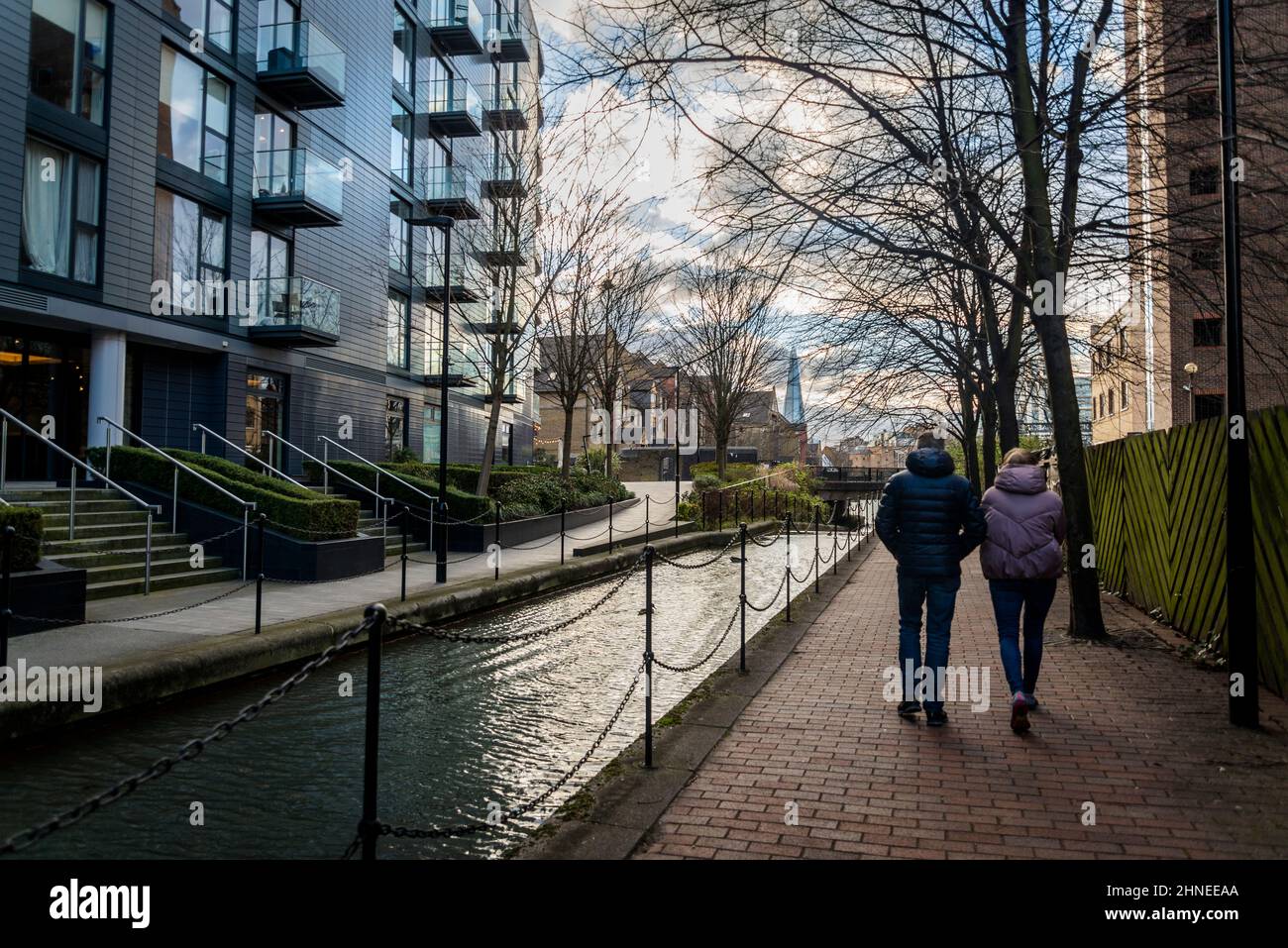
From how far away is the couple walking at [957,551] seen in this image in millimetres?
5742

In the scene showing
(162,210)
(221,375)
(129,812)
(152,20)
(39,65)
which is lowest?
(129,812)

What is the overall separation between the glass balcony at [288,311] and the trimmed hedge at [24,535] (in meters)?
10.8

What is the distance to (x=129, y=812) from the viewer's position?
4.62 metres

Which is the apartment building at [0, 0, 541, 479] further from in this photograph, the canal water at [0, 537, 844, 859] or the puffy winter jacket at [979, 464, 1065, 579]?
the puffy winter jacket at [979, 464, 1065, 579]

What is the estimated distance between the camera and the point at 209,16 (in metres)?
18.0

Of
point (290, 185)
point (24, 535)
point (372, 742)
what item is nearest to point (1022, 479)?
point (372, 742)

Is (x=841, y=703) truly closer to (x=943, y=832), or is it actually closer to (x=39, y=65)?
(x=943, y=832)

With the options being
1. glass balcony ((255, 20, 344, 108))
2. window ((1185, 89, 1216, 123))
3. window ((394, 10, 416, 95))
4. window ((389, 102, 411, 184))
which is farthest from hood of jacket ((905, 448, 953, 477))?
window ((394, 10, 416, 95))

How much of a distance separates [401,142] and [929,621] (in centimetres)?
2604

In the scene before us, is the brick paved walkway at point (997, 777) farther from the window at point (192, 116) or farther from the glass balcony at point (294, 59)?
the glass balcony at point (294, 59)

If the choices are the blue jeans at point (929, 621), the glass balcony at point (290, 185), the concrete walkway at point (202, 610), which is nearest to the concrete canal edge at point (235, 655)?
the concrete walkway at point (202, 610)

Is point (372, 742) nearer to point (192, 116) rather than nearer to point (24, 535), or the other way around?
point (24, 535)
